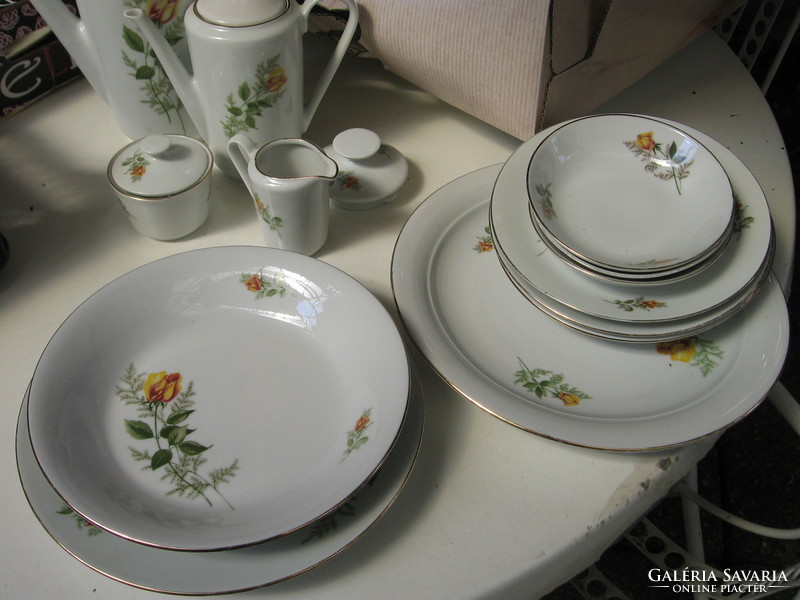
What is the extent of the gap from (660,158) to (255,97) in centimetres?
35

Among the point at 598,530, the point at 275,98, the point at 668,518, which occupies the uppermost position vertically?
the point at 275,98

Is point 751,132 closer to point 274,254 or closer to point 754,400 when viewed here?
point 754,400

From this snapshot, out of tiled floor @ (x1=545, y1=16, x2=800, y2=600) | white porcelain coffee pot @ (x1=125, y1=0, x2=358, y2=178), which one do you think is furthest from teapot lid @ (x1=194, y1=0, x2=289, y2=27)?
tiled floor @ (x1=545, y1=16, x2=800, y2=600)

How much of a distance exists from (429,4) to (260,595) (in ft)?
1.61

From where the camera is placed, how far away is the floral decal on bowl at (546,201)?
515 millimetres

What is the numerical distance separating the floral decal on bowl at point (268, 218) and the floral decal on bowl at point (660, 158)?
1.01 ft

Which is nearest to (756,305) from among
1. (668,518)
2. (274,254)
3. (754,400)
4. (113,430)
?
(754,400)

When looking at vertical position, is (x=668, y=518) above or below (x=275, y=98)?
below

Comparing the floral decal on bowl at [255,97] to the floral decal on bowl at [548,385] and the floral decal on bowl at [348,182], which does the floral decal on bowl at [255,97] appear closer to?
the floral decal on bowl at [348,182]

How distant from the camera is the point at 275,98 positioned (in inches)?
22.1

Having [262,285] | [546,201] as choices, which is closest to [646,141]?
[546,201]

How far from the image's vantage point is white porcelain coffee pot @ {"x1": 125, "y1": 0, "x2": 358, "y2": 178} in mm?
512

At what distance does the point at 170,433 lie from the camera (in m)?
0.44

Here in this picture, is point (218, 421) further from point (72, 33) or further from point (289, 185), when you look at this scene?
point (72, 33)
